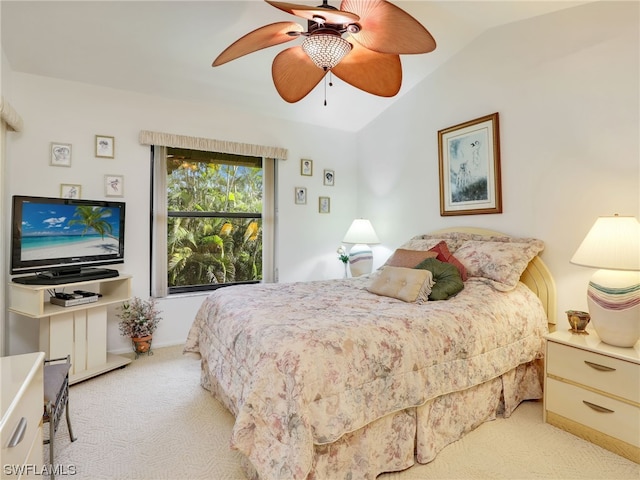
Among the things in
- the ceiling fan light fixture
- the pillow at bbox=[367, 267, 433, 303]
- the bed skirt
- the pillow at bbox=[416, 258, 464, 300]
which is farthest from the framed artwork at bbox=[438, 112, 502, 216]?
the ceiling fan light fixture

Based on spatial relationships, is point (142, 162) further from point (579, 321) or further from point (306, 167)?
point (579, 321)

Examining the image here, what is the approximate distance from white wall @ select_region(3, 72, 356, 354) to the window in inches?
6.7

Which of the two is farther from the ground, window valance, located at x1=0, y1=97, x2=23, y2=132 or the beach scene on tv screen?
window valance, located at x1=0, y1=97, x2=23, y2=132

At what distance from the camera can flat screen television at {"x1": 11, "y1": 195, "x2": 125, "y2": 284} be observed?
238 centimetres

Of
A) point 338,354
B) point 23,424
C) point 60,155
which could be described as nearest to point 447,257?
point 338,354

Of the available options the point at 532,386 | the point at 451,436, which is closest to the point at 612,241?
the point at 532,386

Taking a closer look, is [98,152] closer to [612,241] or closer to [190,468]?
[190,468]

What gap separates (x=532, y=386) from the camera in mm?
2322

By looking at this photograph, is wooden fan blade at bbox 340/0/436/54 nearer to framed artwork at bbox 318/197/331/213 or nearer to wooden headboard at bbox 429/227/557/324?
wooden headboard at bbox 429/227/557/324

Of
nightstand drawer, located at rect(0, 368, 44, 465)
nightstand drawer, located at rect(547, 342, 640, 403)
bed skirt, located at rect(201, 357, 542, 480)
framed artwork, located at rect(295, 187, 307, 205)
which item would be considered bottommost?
bed skirt, located at rect(201, 357, 542, 480)

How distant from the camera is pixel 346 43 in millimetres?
1691

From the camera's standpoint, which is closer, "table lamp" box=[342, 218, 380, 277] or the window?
the window

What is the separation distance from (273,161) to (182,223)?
4.10 feet

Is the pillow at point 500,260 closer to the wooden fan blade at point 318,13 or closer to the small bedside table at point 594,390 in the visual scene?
the small bedside table at point 594,390
